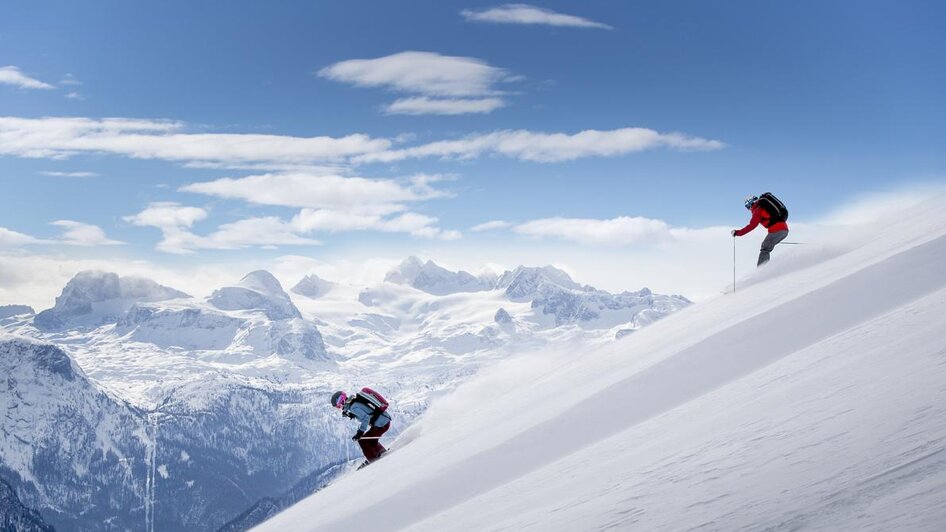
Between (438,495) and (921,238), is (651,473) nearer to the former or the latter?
(438,495)

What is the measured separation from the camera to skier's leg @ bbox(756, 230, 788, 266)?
2392cm

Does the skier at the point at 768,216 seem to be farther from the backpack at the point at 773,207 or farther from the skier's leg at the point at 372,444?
→ the skier's leg at the point at 372,444

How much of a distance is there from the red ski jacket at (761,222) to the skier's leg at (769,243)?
0.64ft

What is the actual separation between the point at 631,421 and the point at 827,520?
684 cm

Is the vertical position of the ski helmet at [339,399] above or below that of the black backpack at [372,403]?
above

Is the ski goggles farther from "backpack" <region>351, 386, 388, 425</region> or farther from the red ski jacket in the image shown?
the red ski jacket

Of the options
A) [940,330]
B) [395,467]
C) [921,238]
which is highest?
[921,238]

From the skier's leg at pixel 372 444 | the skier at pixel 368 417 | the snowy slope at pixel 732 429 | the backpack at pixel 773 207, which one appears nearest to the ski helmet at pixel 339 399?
the skier at pixel 368 417

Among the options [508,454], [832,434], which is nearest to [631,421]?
[508,454]

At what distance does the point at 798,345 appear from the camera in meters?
12.5

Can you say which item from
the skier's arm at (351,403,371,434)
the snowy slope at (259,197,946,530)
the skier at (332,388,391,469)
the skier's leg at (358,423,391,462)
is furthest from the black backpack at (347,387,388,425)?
the snowy slope at (259,197,946,530)

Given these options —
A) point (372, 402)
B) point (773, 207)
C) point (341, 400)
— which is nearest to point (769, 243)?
point (773, 207)

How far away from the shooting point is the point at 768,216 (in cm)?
2341

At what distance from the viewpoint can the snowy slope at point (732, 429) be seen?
595cm
